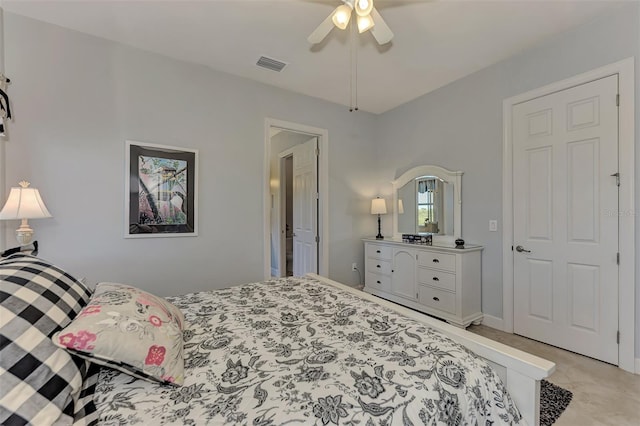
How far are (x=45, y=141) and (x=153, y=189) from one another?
0.82 meters

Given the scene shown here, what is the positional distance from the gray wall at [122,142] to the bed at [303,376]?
1.47 meters

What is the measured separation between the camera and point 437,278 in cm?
296

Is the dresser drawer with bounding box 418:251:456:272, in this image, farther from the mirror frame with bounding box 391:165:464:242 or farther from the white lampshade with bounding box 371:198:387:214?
the white lampshade with bounding box 371:198:387:214

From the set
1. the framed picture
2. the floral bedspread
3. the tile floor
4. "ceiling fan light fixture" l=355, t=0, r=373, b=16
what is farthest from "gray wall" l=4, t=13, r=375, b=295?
the tile floor

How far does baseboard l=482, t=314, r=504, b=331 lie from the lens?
2.78 meters

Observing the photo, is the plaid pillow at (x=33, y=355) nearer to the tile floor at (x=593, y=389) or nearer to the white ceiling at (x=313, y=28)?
the white ceiling at (x=313, y=28)

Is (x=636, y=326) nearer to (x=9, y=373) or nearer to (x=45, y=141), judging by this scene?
(x=9, y=373)

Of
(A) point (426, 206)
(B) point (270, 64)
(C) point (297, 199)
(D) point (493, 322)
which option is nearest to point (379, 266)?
(A) point (426, 206)

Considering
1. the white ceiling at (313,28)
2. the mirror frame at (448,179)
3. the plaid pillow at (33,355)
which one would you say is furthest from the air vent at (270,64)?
the plaid pillow at (33,355)

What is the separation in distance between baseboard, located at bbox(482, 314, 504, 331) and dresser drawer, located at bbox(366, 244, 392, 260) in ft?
3.92

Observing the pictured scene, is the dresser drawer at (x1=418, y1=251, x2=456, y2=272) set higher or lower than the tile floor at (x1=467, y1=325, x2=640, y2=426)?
higher

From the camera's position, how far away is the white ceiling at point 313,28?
204cm

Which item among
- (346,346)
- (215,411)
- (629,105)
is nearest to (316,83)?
(629,105)

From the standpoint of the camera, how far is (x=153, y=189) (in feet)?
8.45
